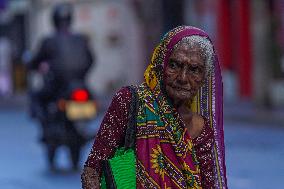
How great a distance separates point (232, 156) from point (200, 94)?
9.04m

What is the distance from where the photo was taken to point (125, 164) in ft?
12.4

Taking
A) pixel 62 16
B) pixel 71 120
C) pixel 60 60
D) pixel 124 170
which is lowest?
pixel 124 170

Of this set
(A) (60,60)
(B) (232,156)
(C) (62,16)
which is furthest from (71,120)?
(B) (232,156)

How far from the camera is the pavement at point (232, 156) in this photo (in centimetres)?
1068

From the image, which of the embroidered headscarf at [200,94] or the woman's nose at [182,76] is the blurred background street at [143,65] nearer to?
the embroidered headscarf at [200,94]

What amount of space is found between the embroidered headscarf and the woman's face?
0.09ft

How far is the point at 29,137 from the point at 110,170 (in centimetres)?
1390

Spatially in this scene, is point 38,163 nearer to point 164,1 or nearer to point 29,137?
point 29,137

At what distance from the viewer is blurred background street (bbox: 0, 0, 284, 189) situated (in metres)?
12.2

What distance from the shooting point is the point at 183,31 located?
385cm

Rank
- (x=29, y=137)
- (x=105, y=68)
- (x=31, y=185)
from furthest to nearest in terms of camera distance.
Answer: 1. (x=105, y=68)
2. (x=29, y=137)
3. (x=31, y=185)

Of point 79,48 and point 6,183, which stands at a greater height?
point 79,48

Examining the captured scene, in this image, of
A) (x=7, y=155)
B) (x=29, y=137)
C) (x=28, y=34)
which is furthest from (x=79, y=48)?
(x=28, y=34)

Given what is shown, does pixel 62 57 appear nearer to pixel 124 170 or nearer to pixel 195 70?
pixel 195 70
